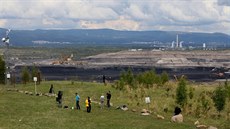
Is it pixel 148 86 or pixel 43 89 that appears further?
pixel 148 86

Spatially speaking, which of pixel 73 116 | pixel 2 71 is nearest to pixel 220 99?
pixel 73 116

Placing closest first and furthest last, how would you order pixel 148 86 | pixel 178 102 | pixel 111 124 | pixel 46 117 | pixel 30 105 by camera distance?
pixel 111 124
pixel 46 117
pixel 30 105
pixel 178 102
pixel 148 86

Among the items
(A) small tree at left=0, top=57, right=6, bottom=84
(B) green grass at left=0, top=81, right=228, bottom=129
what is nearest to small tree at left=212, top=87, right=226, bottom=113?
(B) green grass at left=0, top=81, right=228, bottom=129

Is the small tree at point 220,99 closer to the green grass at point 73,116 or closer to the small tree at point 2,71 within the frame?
the green grass at point 73,116

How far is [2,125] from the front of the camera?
32.5m

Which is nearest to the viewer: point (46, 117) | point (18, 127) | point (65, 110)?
point (18, 127)

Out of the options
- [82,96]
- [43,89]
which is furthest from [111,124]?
[43,89]

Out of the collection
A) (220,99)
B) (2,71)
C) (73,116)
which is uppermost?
(2,71)

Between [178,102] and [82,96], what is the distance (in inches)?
463

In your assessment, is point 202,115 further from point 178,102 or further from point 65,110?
point 65,110

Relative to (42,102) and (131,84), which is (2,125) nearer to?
(42,102)

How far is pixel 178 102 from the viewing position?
4725 cm

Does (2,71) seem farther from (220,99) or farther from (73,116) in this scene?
(220,99)

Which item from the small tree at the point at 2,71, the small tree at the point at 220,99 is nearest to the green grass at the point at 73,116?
the small tree at the point at 220,99
